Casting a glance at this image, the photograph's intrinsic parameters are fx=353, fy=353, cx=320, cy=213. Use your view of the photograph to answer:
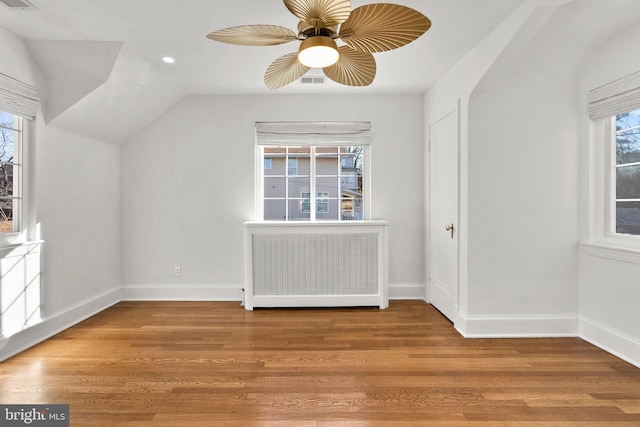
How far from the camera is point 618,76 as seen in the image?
246 cm

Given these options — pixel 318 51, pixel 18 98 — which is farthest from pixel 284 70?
pixel 18 98

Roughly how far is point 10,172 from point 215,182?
5.82 ft

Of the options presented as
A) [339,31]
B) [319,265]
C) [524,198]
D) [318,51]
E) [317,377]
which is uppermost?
[339,31]

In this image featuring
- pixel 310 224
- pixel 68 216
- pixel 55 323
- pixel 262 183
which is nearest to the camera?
pixel 55 323

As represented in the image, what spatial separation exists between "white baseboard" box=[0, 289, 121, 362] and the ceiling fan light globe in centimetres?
280

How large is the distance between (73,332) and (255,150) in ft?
7.98

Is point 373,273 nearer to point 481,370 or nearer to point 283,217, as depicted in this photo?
point 283,217

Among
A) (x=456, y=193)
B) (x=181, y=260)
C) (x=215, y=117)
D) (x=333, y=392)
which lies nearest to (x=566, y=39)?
(x=456, y=193)

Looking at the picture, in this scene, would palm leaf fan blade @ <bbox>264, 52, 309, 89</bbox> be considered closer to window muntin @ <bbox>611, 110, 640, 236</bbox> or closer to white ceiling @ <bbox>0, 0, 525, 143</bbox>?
white ceiling @ <bbox>0, 0, 525, 143</bbox>

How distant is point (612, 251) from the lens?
2535 mm

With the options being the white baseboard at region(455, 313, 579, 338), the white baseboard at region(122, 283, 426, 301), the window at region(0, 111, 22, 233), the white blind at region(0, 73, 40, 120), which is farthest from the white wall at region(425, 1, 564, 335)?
the window at region(0, 111, 22, 233)

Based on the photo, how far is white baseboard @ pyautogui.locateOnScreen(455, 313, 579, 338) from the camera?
113 inches

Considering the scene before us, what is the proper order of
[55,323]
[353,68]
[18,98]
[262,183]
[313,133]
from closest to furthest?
1. [353,68]
2. [18,98]
3. [55,323]
4. [313,133]
5. [262,183]

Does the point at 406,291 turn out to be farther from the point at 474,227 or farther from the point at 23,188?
Result: the point at 23,188
